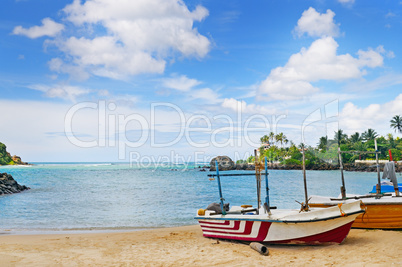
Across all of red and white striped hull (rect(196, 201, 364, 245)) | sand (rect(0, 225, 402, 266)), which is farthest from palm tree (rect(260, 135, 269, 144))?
red and white striped hull (rect(196, 201, 364, 245))

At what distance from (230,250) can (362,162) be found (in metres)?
88.8

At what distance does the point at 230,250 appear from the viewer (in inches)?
375

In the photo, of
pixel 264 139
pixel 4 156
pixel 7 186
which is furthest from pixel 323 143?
pixel 4 156

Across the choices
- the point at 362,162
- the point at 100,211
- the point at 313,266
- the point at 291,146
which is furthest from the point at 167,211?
the point at 291,146

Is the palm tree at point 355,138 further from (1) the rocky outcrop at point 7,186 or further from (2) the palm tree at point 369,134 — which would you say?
(1) the rocky outcrop at point 7,186

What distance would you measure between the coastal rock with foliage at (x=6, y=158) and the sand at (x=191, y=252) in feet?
487

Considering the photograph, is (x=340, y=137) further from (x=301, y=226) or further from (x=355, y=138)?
(x=301, y=226)

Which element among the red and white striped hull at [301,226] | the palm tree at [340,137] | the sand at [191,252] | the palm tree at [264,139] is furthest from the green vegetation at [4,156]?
the red and white striped hull at [301,226]

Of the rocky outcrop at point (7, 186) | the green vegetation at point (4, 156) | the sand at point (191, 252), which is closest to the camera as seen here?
the sand at point (191, 252)

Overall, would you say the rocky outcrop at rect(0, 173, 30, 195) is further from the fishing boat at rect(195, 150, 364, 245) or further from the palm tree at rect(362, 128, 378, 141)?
the palm tree at rect(362, 128, 378, 141)

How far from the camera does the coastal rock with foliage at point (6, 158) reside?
459 feet

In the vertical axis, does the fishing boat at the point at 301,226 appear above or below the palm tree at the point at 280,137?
below

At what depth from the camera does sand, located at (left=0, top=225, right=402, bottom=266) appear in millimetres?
8344

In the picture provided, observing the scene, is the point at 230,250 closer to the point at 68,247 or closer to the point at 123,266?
the point at 123,266
